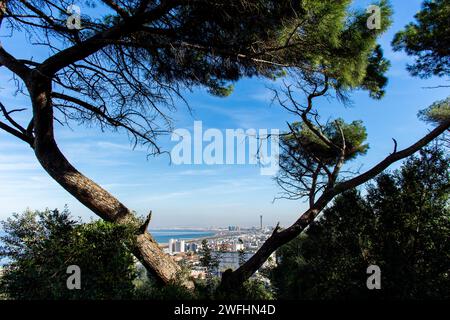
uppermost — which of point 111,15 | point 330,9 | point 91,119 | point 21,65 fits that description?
point 111,15

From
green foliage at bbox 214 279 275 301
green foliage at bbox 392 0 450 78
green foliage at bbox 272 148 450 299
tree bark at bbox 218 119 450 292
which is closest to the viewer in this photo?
green foliage at bbox 214 279 275 301

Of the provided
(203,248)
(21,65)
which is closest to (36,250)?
(21,65)

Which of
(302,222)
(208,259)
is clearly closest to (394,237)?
(302,222)

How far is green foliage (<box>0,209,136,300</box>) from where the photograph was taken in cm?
434

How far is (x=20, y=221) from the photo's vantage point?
18.4 ft

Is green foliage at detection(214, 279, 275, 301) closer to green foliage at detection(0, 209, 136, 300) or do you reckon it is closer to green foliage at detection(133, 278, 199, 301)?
green foliage at detection(133, 278, 199, 301)

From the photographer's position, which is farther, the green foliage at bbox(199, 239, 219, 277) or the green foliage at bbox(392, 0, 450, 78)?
the green foliage at bbox(199, 239, 219, 277)

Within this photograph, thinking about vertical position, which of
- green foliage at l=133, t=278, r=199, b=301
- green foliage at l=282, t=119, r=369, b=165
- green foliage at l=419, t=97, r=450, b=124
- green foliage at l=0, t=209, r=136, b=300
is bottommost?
green foliage at l=133, t=278, r=199, b=301

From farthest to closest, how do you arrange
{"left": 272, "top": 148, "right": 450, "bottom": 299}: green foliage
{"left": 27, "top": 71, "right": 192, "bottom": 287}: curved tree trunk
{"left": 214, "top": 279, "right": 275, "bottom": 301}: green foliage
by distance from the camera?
{"left": 272, "top": 148, "right": 450, "bottom": 299}: green foliage → {"left": 214, "top": 279, "right": 275, "bottom": 301}: green foliage → {"left": 27, "top": 71, "right": 192, "bottom": 287}: curved tree trunk

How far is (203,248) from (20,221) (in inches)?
148

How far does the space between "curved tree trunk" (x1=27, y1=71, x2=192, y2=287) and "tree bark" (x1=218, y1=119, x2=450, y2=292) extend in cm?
82

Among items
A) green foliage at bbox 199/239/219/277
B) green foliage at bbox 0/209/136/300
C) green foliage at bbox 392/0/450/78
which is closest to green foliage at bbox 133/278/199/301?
green foliage at bbox 0/209/136/300
